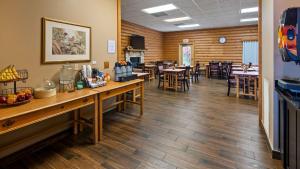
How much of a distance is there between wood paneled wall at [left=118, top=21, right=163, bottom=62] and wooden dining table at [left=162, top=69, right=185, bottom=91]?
2.68m

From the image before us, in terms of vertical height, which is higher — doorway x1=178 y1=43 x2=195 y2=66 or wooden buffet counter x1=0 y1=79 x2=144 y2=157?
doorway x1=178 y1=43 x2=195 y2=66

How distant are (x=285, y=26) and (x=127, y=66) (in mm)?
2619

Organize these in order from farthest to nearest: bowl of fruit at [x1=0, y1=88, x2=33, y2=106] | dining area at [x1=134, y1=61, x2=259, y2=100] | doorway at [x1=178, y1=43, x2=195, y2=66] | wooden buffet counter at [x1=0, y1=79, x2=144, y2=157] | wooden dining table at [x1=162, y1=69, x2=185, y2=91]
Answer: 1. doorway at [x1=178, y1=43, x2=195, y2=66]
2. wooden dining table at [x1=162, y1=69, x2=185, y2=91]
3. dining area at [x1=134, y1=61, x2=259, y2=100]
4. bowl of fruit at [x1=0, y1=88, x2=33, y2=106]
5. wooden buffet counter at [x1=0, y1=79, x2=144, y2=157]

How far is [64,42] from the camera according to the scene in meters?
2.68

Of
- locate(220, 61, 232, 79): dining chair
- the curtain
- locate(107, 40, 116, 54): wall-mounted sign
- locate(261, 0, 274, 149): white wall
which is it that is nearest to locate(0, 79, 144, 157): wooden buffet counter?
locate(107, 40, 116, 54): wall-mounted sign

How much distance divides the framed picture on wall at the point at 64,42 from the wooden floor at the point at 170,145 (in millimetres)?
1212

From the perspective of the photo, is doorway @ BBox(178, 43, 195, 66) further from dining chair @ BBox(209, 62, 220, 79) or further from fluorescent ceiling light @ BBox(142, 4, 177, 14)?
fluorescent ceiling light @ BBox(142, 4, 177, 14)

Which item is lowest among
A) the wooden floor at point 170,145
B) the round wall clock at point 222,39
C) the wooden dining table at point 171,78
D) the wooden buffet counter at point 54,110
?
A: the wooden floor at point 170,145

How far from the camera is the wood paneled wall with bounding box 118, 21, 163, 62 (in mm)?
8752

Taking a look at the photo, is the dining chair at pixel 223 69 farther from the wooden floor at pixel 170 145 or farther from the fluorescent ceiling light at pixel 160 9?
the wooden floor at pixel 170 145

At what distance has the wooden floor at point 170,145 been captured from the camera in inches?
80.1

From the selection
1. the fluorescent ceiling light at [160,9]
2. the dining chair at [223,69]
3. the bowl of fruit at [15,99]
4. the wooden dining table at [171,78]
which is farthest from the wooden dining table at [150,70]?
the bowl of fruit at [15,99]

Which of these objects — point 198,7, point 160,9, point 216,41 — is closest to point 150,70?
point 160,9

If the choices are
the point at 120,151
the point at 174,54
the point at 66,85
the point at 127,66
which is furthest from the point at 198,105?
the point at 174,54
